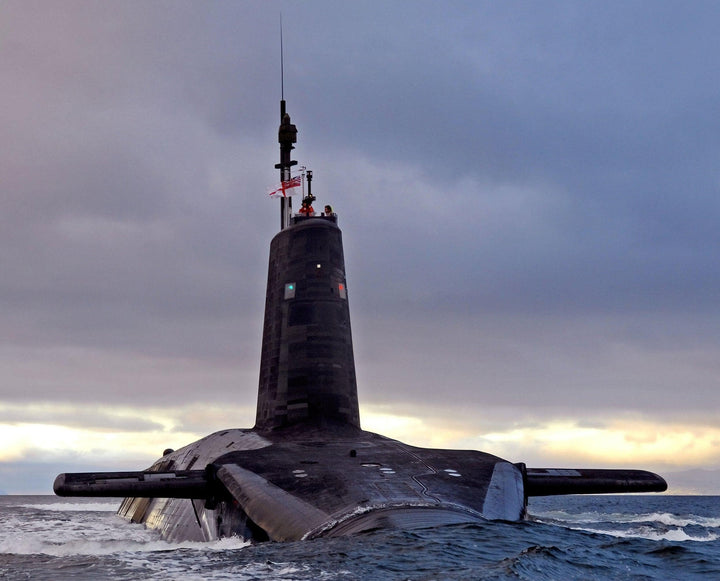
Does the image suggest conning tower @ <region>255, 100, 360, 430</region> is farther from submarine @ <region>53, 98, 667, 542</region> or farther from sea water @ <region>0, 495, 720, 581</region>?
sea water @ <region>0, 495, 720, 581</region>

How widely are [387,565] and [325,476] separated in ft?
28.7

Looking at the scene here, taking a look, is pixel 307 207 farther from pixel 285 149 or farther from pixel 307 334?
pixel 307 334

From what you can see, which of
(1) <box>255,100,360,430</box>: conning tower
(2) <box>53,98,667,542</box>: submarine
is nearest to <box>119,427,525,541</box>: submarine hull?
(2) <box>53,98,667,542</box>: submarine

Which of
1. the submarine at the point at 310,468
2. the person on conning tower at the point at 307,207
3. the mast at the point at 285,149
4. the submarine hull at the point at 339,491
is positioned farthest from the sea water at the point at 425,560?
the mast at the point at 285,149

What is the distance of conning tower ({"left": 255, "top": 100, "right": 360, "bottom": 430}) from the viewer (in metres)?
31.5

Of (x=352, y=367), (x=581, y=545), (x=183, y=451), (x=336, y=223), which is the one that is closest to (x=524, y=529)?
(x=581, y=545)

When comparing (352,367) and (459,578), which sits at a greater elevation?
(352,367)

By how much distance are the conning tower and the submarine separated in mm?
48

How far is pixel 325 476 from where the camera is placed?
20891 millimetres

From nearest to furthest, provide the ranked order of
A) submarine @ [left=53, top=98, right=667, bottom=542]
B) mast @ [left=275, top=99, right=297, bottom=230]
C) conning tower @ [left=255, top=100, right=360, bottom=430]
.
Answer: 1. submarine @ [left=53, top=98, right=667, bottom=542]
2. conning tower @ [left=255, top=100, right=360, bottom=430]
3. mast @ [left=275, top=99, right=297, bottom=230]

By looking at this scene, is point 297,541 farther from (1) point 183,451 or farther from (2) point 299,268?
(1) point 183,451

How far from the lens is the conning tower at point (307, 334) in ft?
104

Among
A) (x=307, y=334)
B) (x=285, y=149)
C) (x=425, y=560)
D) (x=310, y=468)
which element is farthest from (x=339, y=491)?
(x=285, y=149)

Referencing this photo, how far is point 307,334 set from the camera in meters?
32.1
